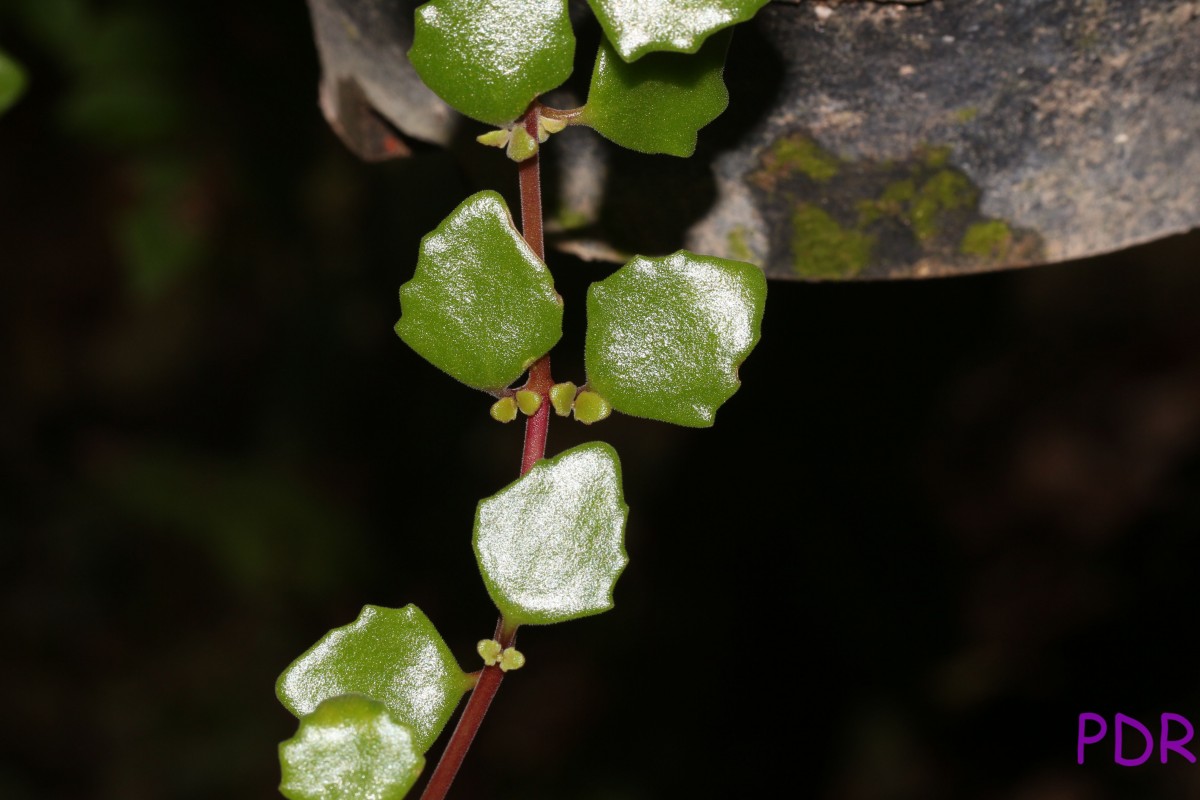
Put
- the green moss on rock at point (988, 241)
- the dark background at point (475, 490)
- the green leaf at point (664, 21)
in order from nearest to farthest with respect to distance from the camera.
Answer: the green leaf at point (664, 21)
the green moss on rock at point (988, 241)
the dark background at point (475, 490)

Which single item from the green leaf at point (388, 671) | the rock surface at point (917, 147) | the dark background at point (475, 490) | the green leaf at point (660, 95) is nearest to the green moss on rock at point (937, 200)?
the rock surface at point (917, 147)

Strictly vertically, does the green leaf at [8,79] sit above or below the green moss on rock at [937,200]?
below

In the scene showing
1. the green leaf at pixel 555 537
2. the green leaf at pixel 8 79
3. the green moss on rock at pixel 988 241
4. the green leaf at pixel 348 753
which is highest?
the green moss on rock at pixel 988 241

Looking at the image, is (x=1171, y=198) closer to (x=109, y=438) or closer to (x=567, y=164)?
(x=567, y=164)

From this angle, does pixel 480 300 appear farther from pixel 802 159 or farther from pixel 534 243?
pixel 802 159

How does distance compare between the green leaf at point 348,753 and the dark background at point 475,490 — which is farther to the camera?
the dark background at point 475,490

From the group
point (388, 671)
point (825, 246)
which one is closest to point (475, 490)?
point (825, 246)

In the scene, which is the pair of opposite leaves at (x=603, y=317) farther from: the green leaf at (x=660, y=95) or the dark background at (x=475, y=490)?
the dark background at (x=475, y=490)
